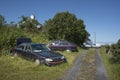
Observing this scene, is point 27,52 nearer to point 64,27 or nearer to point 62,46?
point 62,46

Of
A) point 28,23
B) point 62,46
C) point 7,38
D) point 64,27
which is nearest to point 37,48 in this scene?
point 7,38

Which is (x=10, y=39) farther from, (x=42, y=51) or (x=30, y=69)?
(x=30, y=69)

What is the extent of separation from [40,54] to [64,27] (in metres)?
28.8

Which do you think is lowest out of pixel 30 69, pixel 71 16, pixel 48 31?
pixel 30 69

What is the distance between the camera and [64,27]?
143 ft

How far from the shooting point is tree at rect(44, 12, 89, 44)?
43.5m

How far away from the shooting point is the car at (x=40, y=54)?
568 inches

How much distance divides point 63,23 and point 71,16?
313 centimetres

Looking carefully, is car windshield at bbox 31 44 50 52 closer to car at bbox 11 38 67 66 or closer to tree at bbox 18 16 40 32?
car at bbox 11 38 67 66

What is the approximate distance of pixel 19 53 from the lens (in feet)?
59.2

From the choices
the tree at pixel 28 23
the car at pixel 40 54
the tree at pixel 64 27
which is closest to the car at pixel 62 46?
the car at pixel 40 54

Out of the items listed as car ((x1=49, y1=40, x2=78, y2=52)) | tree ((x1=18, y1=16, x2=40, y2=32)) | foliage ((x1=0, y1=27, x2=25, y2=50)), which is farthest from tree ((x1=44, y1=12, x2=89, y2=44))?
foliage ((x1=0, y1=27, x2=25, y2=50))

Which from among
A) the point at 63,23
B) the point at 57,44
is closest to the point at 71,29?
the point at 63,23

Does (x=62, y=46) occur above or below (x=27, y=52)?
above
